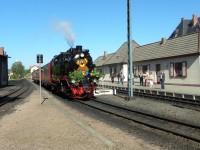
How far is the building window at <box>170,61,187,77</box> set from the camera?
3666cm

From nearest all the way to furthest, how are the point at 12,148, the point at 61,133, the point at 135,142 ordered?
the point at 12,148, the point at 135,142, the point at 61,133

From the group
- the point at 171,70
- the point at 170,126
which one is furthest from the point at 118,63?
the point at 170,126

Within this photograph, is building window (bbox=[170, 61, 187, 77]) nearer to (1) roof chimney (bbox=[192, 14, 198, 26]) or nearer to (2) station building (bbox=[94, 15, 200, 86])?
(2) station building (bbox=[94, 15, 200, 86])

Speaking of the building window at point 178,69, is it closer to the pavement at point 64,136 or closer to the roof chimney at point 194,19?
the pavement at point 64,136

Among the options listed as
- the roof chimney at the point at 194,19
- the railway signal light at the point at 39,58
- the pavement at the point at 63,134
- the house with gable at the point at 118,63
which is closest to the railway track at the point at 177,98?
the pavement at the point at 63,134

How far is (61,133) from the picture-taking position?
464 inches

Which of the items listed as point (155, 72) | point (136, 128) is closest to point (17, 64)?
point (155, 72)

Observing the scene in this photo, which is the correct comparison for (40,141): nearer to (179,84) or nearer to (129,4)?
(129,4)

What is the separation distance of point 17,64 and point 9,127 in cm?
18683

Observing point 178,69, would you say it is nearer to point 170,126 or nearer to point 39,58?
point 39,58

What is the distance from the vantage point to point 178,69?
38125mm

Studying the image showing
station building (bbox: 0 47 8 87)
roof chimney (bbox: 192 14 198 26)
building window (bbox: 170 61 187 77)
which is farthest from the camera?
roof chimney (bbox: 192 14 198 26)

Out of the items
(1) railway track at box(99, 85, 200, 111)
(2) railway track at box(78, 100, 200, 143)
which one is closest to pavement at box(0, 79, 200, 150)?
(2) railway track at box(78, 100, 200, 143)

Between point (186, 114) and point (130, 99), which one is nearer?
point (186, 114)
